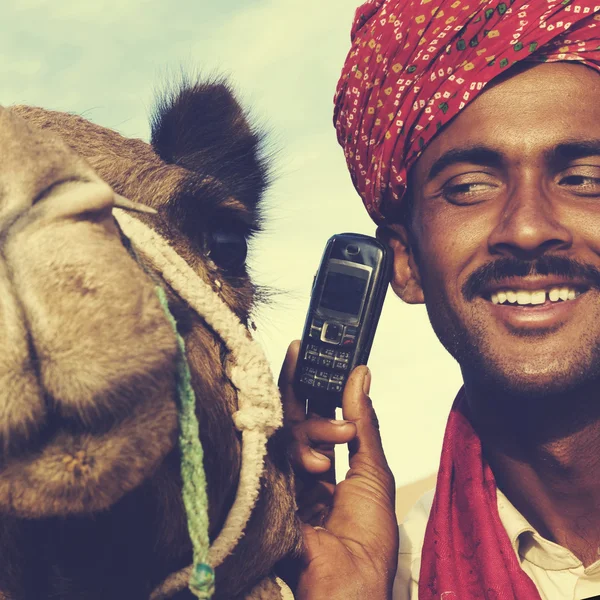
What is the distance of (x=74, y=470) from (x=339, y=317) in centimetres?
134

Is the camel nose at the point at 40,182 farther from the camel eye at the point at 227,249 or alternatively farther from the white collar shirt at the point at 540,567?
the white collar shirt at the point at 540,567

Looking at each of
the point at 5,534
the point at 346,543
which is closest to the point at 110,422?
the point at 5,534

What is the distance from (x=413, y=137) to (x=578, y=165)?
0.57 metres

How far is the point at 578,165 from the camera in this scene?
103 inches

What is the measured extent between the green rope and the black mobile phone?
97 centimetres

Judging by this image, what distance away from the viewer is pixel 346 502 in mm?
2283

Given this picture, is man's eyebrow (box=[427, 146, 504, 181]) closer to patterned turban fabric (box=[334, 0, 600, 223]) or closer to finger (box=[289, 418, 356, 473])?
patterned turban fabric (box=[334, 0, 600, 223])

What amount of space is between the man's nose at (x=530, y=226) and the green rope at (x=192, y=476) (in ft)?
4.29

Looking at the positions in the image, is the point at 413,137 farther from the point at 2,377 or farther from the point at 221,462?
the point at 2,377

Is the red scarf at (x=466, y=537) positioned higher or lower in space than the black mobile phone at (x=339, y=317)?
lower

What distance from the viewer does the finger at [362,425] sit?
241 cm

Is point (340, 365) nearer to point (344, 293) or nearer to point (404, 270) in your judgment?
point (344, 293)

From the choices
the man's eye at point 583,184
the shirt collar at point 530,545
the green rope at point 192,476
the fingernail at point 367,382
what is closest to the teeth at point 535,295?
the man's eye at point 583,184

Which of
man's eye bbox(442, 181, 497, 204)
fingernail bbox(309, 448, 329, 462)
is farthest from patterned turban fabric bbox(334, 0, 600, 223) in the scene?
fingernail bbox(309, 448, 329, 462)
